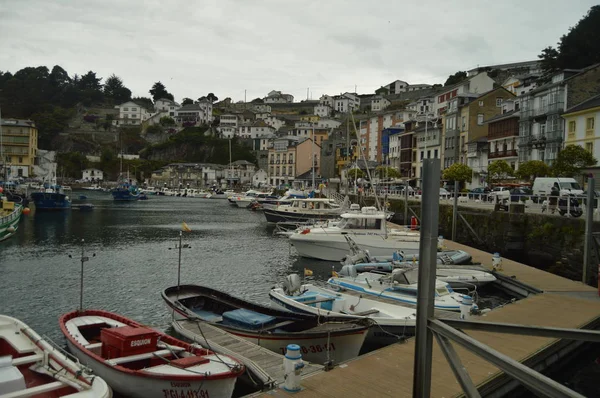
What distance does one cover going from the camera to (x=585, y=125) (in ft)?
154

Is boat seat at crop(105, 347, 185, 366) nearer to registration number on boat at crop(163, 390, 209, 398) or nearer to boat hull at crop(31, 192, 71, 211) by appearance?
registration number on boat at crop(163, 390, 209, 398)

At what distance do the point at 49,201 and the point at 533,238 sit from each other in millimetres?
65872

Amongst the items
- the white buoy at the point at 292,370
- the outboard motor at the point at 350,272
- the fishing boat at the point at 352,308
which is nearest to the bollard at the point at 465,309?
the fishing boat at the point at 352,308

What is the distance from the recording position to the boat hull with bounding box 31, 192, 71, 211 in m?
71.2

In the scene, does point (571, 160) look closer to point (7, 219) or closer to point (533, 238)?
point (533, 238)

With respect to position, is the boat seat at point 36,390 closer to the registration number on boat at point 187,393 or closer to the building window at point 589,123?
the registration number on boat at point 187,393

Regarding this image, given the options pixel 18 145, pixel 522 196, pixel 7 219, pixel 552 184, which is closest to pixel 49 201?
pixel 7 219

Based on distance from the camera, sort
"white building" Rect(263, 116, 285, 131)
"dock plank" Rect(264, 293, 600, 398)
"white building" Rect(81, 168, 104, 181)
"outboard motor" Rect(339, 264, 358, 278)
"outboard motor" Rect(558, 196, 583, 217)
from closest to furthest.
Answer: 1. "dock plank" Rect(264, 293, 600, 398)
2. "outboard motor" Rect(339, 264, 358, 278)
3. "outboard motor" Rect(558, 196, 583, 217)
4. "white building" Rect(81, 168, 104, 181)
5. "white building" Rect(263, 116, 285, 131)

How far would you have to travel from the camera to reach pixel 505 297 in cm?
2311

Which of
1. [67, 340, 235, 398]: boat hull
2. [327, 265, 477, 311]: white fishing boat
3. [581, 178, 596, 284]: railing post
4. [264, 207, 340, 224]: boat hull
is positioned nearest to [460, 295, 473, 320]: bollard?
[327, 265, 477, 311]: white fishing boat

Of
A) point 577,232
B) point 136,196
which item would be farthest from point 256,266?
point 136,196

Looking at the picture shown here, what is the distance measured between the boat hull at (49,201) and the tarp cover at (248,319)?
65.8 metres

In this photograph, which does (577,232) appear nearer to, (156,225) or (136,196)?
(156,225)

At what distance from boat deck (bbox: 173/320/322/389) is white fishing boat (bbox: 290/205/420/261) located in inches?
730
